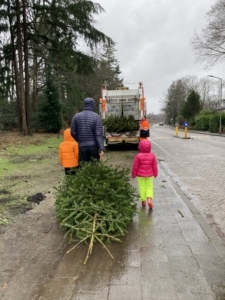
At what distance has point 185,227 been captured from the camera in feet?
14.7

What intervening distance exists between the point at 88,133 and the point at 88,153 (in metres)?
0.37

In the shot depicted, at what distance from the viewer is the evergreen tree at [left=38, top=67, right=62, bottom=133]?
24852mm

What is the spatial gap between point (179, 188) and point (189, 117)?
6281 centimetres

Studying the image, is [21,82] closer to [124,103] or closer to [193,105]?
[124,103]

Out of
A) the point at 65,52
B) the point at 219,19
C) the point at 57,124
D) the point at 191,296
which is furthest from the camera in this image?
the point at 219,19

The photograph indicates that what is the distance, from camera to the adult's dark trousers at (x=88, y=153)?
205 inches

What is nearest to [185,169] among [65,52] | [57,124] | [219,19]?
[65,52]

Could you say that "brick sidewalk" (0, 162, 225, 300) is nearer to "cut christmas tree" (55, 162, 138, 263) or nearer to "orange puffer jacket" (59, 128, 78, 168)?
"cut christmas tree" (55, 162, 138, 263)

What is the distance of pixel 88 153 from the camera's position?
17.2ft

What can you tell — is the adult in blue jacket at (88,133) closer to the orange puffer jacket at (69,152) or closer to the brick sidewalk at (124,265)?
the orange puffer jacket at (69,152)

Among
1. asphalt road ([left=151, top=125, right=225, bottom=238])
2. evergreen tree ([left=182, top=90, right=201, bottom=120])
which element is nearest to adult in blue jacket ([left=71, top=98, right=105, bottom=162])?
asphalt road ([left=151, top=125, right=225, bottom=238])

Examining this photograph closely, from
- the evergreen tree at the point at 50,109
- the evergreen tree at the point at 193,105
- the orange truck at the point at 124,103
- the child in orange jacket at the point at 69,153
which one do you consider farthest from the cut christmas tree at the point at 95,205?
the evergreen tree at the point at 193,105

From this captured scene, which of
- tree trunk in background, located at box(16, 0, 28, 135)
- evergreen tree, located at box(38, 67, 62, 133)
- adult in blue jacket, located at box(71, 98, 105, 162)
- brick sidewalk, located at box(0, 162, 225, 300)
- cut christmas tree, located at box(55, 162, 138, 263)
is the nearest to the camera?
brick sidewalk, located at box(0, 162, 225, 300)

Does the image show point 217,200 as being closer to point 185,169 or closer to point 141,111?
point 185,169
